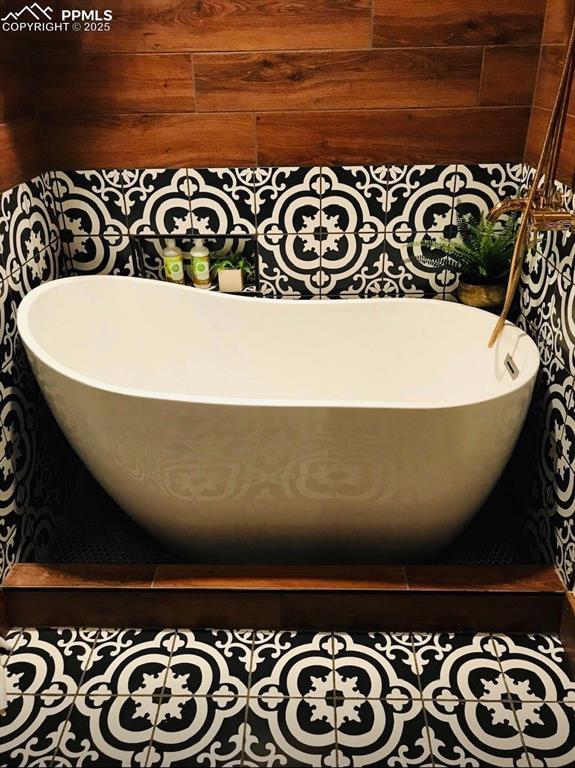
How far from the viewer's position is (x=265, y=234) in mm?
2250

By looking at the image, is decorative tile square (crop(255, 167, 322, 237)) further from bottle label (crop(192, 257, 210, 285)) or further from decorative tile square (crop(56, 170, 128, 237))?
decorative tile square (crop(56, 170, 128, 237))

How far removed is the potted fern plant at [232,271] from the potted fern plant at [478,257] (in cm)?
61

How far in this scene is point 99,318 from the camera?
7.08 ft

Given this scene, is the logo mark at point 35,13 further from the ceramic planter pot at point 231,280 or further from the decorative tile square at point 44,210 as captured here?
the ceramic planter pot at point 231,280

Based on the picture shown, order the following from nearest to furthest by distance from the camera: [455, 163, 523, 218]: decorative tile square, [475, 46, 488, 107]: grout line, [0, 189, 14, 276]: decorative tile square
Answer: [0, 189, 14, 276]: decorative tile square < [475, 46, 488, 107]: grout line < [455, 163, 523, 218]: decorative tile square

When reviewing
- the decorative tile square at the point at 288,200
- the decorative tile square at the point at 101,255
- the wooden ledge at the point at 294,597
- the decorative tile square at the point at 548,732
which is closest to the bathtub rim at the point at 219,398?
the decorative tile square at the point at 101,255

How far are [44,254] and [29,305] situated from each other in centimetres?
33

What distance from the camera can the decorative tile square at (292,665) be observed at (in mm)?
1571

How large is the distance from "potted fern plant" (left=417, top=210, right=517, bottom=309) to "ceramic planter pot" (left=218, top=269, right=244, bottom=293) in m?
0.63

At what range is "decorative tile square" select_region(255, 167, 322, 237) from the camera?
2.17 metres

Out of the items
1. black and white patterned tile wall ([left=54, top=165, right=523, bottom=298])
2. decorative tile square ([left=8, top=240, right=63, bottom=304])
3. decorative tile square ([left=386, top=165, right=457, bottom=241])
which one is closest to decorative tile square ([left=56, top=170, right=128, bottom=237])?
black and white patterned tile wall ([left=54, top=165, right=523, bottom=298])

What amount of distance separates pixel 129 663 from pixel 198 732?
0.27 metres

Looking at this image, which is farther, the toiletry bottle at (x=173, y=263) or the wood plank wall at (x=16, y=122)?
the toiletry bottle at (x=173, y=263)

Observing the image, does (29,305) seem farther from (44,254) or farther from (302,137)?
(302,137)
